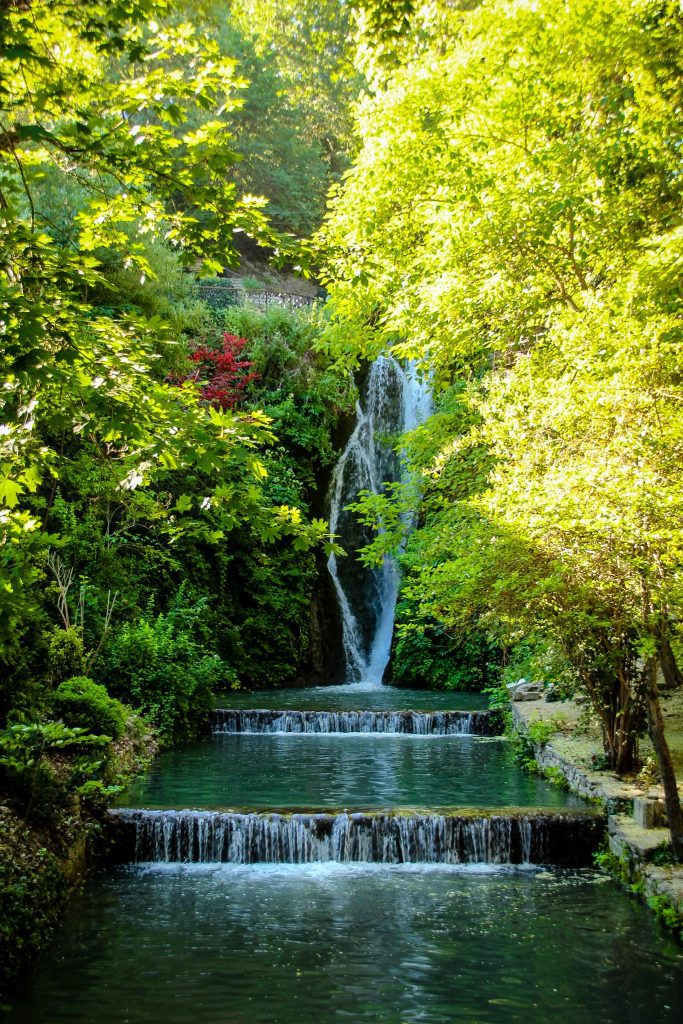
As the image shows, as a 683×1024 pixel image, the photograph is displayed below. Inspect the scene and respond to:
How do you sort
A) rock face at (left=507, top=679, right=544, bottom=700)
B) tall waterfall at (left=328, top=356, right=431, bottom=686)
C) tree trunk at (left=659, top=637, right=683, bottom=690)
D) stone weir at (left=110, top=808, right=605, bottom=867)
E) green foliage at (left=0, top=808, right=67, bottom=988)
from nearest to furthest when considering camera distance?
1. green foliage at (left=0, top=808, right=67, bottom=988)
2. stone weir at (left=110, top=808, right=605, bottom=867)
3. tree trunk at (left=659, top=637, right=683, bottom=690)
4. rock face at (left=507, top=679, right=544, bottom=700)
5. tall waterfall at (left=328, top=356, right=431, bottom=686)

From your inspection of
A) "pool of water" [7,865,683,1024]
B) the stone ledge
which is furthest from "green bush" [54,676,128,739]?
the stone ledge

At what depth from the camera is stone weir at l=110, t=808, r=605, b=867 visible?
8.22 meters

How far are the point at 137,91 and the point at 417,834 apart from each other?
6.61 metres

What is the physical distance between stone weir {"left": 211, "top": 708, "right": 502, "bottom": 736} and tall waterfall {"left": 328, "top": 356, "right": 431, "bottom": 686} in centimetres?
557

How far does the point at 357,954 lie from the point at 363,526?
15.8 metres

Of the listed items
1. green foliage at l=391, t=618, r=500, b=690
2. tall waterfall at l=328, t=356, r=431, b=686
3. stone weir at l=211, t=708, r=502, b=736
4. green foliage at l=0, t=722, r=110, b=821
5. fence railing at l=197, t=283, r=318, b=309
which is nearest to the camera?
green foliage at l=0, t=722, r=110, b=821

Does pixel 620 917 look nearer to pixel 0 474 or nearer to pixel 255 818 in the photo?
pixel 255 818

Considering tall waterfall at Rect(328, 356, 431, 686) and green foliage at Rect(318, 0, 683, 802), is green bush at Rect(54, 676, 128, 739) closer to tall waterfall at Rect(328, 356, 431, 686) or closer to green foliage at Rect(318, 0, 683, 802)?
green foliage at Rect(318, 0, 683, 802)

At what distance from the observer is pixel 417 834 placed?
27.0ft

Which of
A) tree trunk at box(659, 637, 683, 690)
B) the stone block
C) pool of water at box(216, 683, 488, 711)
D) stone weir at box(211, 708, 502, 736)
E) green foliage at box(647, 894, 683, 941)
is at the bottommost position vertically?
green foliage at box(647, 894, 683, 941)

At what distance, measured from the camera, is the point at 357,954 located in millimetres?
5906

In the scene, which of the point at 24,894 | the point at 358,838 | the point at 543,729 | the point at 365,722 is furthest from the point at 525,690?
the point at 24,894

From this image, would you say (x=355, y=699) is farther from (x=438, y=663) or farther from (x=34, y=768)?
(x=34, y=768)

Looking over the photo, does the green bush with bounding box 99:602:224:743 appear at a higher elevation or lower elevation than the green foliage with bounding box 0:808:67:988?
higher
